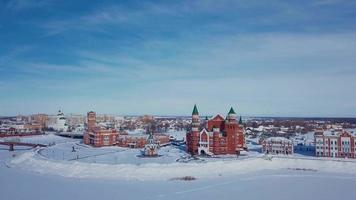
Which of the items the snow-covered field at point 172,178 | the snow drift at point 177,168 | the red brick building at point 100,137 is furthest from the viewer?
the red brick building at point 100,137

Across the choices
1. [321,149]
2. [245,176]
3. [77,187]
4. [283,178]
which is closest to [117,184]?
[77,187]

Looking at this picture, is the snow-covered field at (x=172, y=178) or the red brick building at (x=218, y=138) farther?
the red brick building at (x=218, y=138)

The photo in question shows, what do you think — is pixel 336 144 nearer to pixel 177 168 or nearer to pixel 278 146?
pixel 278 146

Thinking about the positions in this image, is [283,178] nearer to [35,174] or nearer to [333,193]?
[333,193]

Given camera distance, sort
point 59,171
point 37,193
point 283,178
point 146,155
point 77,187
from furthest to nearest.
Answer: point 146,155 < point 59,171 < point 283,178 < point 77,187 < point 37,193

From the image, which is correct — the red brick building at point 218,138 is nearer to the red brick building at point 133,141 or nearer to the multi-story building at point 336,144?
the multi-story building at point 336,144

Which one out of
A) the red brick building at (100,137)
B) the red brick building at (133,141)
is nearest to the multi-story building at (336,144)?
the red brick building at (133,141)

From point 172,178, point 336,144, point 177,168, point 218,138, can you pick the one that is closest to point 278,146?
point 336,144

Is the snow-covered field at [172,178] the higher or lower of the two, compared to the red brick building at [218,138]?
lower
